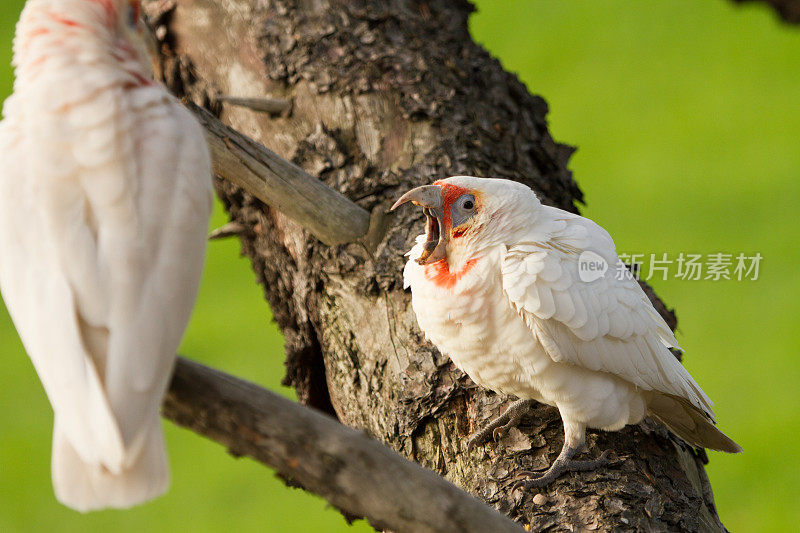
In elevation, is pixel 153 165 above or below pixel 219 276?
above

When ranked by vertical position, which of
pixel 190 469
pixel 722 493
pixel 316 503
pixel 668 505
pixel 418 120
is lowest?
pixel 190 469

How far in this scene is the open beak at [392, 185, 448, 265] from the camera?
227 centimetres

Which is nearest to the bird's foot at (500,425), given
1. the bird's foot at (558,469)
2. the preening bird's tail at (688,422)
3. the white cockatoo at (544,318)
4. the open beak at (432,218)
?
the white cockatoo at (544,318)

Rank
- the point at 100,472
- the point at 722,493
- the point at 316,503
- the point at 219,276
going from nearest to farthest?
the point at 100,472
the point at 722,493
the point at 316,503
the point at 219,276

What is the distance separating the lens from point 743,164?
19.8 ft

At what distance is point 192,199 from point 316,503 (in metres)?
4.14

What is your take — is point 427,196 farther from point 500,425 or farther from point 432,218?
point 500,425

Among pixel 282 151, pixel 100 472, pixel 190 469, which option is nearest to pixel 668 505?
pixel 100 472

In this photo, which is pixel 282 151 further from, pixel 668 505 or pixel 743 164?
pixel 743 164

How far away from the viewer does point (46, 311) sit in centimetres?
144

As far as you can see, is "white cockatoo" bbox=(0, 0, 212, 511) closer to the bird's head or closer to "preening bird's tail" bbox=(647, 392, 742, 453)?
the bird's head

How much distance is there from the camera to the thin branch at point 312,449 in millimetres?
1472

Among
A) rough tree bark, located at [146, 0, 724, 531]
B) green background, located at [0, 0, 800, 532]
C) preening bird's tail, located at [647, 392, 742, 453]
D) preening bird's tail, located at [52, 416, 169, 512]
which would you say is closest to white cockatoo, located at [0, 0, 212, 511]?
preening bird's tail, located at [52, 416, 169, 512]

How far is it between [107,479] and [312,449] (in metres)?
0.37
